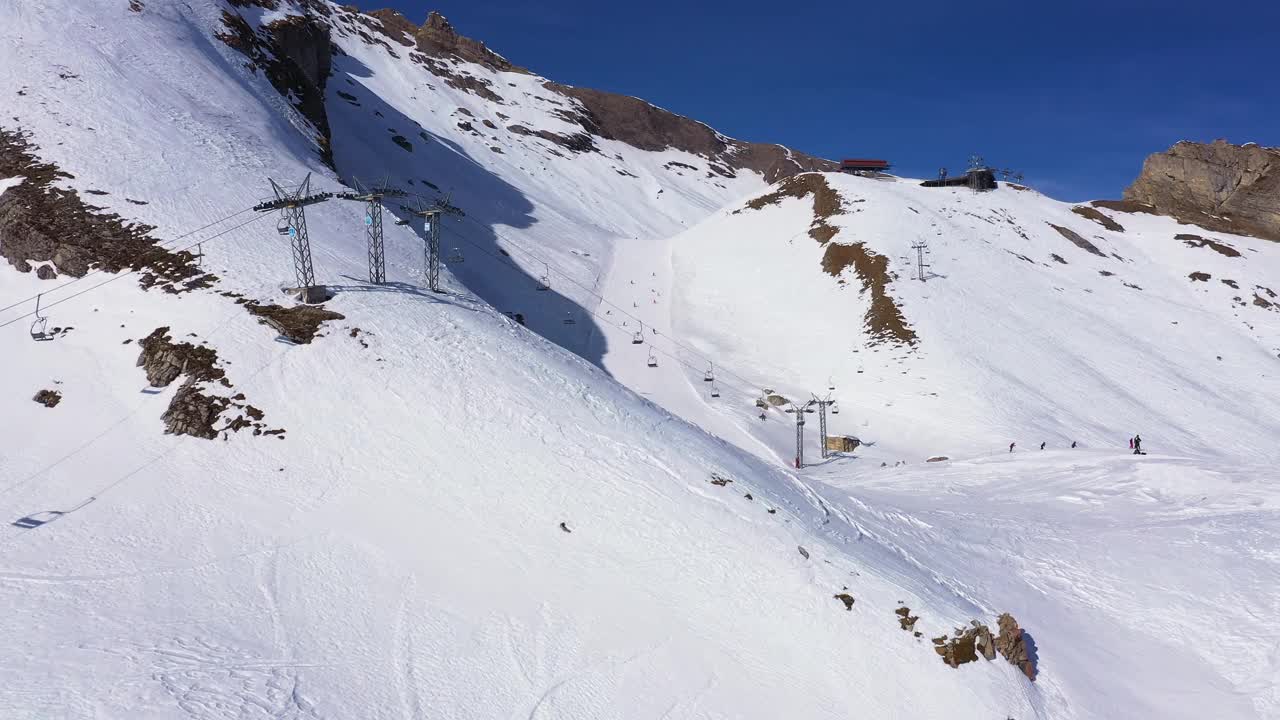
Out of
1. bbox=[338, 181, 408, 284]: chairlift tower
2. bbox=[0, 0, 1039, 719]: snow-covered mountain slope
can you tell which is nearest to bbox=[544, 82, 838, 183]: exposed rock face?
bbox=[338, 181, 408, 284]: chairlift tower

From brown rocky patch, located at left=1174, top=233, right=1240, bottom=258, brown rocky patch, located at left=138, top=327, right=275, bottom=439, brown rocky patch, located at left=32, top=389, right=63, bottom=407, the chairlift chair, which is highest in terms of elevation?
brown rocky patch, located at left=1174, top=233, right=1240, bottom=258

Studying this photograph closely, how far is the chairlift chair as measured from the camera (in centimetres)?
2430

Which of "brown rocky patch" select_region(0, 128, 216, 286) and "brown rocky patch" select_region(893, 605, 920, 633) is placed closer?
"brown rocky patch" select_region(893, 605, 920, 633)

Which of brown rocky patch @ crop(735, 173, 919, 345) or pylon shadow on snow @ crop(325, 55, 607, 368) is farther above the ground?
brown rocky patch @ crop(735, 173, 919, 345)

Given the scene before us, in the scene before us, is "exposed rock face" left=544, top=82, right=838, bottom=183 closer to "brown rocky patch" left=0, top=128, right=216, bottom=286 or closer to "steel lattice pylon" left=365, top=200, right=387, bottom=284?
"steel lattice pylon" left=365, top=200, right=387, bottom=284

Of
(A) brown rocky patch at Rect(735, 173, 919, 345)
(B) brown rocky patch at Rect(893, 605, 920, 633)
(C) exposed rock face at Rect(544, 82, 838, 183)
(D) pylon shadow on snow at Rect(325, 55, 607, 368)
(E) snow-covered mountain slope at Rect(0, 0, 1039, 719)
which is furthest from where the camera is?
(C) exposed rock face at Rect(544, 82, 838, 183)

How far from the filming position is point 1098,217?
283ft

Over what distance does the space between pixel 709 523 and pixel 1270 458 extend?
117 feet

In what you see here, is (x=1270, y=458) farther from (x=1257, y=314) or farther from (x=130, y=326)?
(x=130, y=326)

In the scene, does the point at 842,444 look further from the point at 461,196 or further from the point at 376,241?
the point at 461,196

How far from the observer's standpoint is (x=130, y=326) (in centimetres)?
2480

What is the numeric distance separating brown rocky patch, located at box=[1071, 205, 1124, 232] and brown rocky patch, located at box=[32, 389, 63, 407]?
96154 millimetres

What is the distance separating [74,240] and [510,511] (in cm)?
2249

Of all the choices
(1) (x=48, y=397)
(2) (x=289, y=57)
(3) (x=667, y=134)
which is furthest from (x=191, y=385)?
(3) (x=667, y=134)
